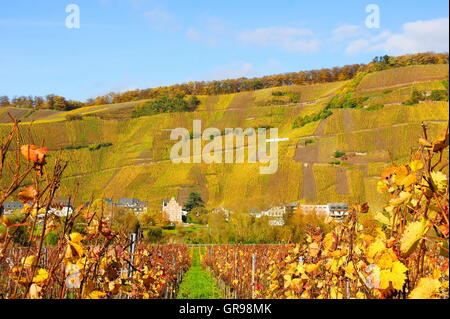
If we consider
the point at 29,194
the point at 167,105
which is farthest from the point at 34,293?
the point at 167,105

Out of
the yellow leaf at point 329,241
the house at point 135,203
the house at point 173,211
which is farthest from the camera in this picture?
the house at point 135,203

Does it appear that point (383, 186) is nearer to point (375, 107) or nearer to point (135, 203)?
point (135, 203)

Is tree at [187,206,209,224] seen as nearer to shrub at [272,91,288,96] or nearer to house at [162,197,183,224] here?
house at [162,197,183,224]

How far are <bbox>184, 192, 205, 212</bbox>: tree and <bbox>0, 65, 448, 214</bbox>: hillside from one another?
3.36 feet

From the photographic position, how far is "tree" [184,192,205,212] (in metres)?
58.7

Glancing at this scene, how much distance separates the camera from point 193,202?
2344 inches

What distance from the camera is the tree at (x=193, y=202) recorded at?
193ft

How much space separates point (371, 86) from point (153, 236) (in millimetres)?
55643

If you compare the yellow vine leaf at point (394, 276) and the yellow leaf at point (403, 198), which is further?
the yellow vine leaf at point (394, 276)

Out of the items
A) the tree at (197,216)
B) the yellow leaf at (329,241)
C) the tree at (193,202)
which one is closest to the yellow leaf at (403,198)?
the yellow leaf at (329,241)

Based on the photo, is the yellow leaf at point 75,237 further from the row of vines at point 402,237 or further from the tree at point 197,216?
the tree at point 197,216

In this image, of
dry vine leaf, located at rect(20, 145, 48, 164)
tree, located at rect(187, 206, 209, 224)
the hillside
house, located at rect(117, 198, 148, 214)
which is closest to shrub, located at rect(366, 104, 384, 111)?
the hillside

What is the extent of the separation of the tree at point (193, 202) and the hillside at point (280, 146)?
1.02 m
